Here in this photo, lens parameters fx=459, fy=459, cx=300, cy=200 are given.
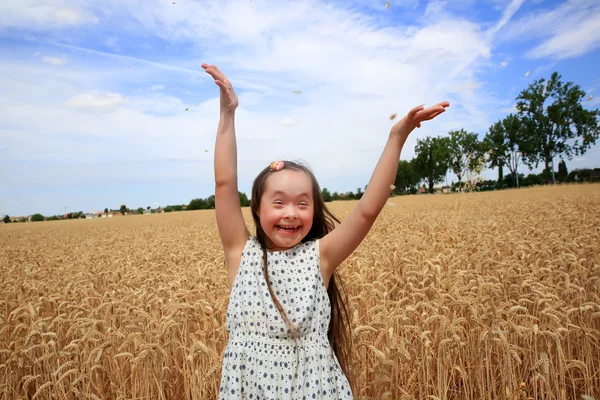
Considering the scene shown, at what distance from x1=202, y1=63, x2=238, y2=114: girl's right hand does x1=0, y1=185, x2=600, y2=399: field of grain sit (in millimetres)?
1622

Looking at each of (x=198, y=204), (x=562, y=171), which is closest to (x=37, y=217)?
(x=198, y=204)

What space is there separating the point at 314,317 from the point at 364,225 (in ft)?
1.85

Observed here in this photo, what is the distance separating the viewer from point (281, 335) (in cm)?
238

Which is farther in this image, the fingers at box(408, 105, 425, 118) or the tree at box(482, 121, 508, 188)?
the tree at box(482, 121, 508, 188)

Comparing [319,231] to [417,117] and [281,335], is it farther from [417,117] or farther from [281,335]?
[417,117]

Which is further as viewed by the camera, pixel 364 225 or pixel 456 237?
pixel 456 237

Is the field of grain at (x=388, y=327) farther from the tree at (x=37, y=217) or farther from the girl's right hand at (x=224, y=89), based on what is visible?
the tree at (x=37, y=217)

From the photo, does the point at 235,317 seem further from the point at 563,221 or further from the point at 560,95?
the point at 560,95

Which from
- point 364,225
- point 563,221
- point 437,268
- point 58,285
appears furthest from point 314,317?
point 563,221

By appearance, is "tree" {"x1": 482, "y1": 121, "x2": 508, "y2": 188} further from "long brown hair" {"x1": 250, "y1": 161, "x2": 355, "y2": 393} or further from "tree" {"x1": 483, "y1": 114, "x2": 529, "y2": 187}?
"long brown hair" {"x1": 250, "y1": 161, "x2": 355, "y2": 393}

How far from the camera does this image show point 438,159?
9150 cm

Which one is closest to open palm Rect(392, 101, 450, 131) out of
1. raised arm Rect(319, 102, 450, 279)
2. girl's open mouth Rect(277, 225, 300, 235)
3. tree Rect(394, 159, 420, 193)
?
raised arm Rect(319, 102, 450, 279)

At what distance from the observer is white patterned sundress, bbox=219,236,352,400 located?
231 centimetres

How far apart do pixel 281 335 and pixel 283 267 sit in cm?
35
